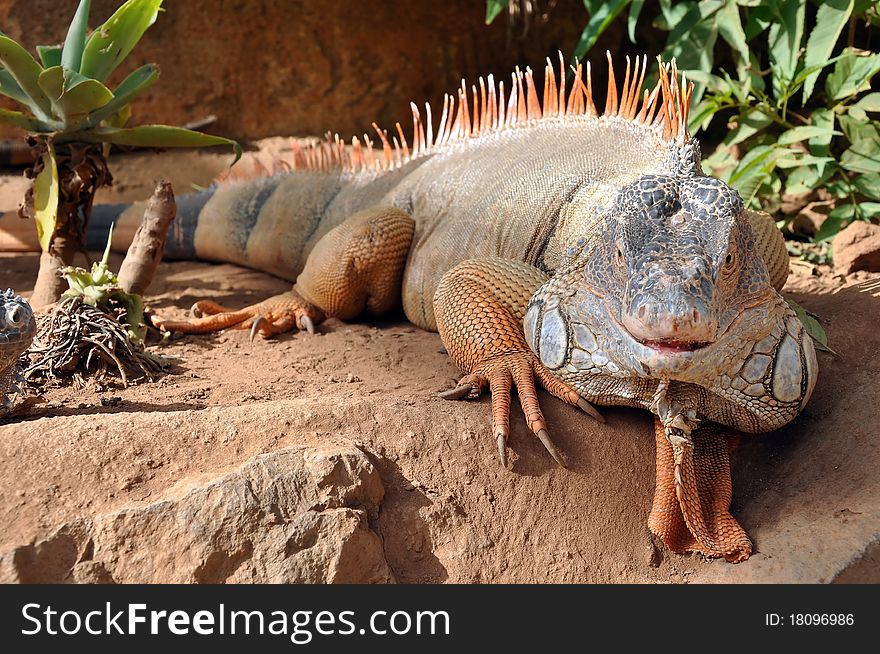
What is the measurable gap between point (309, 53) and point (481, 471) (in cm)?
594

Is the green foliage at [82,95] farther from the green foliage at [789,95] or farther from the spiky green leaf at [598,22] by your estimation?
the green foliage at [789,95]

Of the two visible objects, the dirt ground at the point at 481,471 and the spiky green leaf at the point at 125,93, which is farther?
the spiky green leaf at the point at 125,93

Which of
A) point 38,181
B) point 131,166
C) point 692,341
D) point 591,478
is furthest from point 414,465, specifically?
point 131,166

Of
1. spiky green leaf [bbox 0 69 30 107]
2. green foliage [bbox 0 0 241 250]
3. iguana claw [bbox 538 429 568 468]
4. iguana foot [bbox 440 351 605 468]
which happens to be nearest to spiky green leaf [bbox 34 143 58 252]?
green foliage [bbox 0 0 241 250]

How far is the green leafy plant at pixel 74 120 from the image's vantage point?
14.4 feet

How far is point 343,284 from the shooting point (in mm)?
4883

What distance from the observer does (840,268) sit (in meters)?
5.19

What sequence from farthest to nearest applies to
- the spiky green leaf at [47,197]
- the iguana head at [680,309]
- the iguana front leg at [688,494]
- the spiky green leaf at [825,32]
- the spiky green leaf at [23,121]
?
the spiky green leaf at [825,32], the spiky green leaf at [47,197], the spiky green leaf at [23,121], the iguana front leg at [688,494], the iguana head at [680,309]

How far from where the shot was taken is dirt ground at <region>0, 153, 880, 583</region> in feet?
9.37

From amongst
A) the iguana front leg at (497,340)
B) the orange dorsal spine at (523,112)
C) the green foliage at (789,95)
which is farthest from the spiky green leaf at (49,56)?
the green foliage at (789,95)

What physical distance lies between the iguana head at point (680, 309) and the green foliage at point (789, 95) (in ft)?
7.94

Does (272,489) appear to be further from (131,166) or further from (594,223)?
(131,166)

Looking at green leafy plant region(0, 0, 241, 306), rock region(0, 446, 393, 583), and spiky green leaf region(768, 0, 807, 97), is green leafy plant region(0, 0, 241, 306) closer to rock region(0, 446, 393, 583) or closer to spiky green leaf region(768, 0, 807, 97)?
rock region(0, 446, 393, 583)

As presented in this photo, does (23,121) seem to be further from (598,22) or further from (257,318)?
(598,22)
